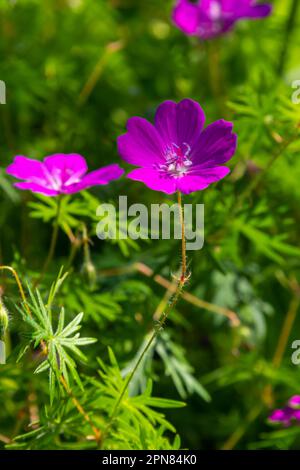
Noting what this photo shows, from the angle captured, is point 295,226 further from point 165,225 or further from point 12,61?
point 12,61

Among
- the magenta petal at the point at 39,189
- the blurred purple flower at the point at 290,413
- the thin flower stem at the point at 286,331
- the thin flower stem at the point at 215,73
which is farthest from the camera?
the thin flower stem at the point at 215,73

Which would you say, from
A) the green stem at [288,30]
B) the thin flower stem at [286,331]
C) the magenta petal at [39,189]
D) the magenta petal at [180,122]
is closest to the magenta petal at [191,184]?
the magenta petal at [180,122]

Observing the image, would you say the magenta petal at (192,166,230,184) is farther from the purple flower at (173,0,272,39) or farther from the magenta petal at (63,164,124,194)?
the purple flower at (173,0,272,39)

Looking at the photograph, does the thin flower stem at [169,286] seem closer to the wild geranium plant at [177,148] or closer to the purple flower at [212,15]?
the wild geranium plant at [177,148]

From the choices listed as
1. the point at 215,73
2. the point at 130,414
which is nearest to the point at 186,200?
the point at 130,414

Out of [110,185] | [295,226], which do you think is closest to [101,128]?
[110,185]

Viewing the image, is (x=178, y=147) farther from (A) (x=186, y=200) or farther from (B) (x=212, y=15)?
(B) (x=212, y=15)
